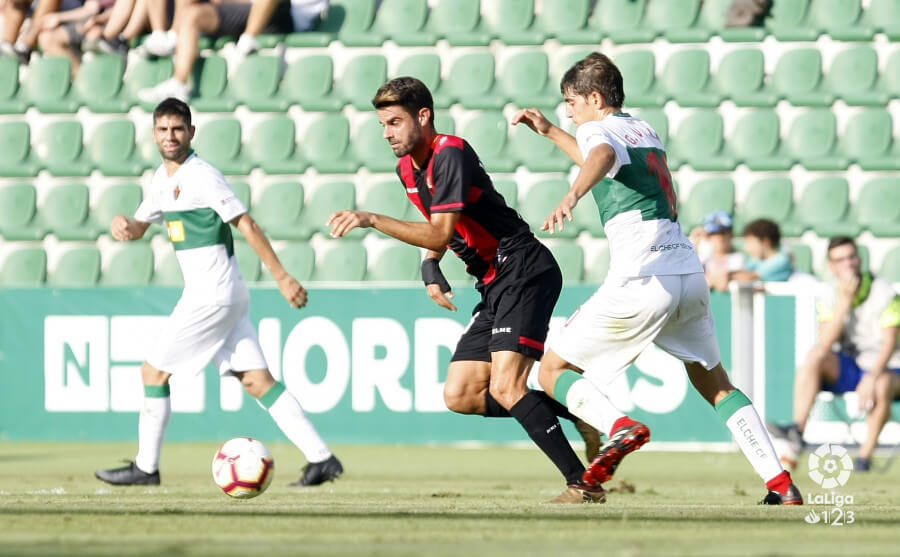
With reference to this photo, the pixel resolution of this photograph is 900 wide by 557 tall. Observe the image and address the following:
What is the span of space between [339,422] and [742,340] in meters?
3.02

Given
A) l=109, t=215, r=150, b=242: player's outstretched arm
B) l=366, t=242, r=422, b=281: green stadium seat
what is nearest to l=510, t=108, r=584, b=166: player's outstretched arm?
l=109, t=215, r=150, b=242: player's outstretched arm

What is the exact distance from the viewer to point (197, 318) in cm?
701

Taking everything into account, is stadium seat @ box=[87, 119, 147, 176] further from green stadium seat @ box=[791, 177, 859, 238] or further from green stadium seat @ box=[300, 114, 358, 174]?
green stadium seat @ box=[791, 177, 859, 238]

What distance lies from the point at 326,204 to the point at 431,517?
768cm

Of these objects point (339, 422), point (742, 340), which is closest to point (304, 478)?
point (339, 422)

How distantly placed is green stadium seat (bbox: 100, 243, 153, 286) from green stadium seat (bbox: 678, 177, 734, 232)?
15.5 ft

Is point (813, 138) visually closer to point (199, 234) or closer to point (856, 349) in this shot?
point (856, 349)

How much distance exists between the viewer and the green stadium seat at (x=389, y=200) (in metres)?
12.1

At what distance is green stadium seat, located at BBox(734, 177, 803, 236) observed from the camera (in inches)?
460

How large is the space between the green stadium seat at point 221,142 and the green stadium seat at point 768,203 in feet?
14.8

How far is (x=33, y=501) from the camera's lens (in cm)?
580

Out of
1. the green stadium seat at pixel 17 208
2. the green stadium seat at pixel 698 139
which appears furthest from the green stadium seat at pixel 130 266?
the green stadium seat at pixel 698 139

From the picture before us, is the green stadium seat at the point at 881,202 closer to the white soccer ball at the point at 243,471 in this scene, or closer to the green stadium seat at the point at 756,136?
the green stadium seat at the point at 756,136

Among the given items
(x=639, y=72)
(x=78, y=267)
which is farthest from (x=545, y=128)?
(x=78, y=267)
